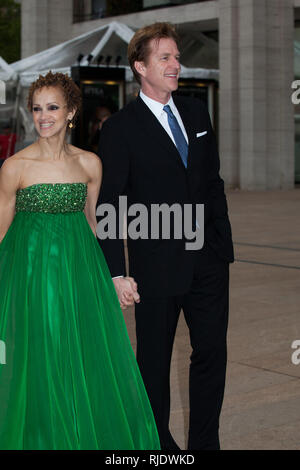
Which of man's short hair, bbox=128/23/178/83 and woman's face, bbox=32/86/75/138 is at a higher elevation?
man's short hair, bbox=128/23/178/83

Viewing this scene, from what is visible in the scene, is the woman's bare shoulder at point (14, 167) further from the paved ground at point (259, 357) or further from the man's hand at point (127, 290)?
the paved ground at point (259, 357)

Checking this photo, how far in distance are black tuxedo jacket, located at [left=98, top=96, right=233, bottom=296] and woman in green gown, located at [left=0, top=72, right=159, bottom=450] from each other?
0.12 m

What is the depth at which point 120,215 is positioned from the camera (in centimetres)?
345

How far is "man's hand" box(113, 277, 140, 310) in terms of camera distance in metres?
3.40

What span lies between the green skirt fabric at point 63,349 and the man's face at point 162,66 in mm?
646

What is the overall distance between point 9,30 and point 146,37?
169 ft

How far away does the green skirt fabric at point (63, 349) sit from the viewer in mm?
3199

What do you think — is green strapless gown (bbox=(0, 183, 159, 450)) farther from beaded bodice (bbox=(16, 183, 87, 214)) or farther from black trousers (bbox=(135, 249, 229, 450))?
black trousers (bbox=(135, 249, 229, 450))

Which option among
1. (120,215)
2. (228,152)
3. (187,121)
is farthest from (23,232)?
(228,152)

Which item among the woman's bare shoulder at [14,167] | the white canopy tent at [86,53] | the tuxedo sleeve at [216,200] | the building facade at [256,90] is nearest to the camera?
the woman's bare shoulder at [14,167]

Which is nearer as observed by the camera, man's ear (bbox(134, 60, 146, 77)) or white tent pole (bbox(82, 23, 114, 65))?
man's ear (bbox(134, 60, 146, 77))

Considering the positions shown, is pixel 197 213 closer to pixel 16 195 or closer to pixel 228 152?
pixel 16 195

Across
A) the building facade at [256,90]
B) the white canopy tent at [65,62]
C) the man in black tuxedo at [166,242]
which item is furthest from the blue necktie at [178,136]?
the building facade at [256,90]

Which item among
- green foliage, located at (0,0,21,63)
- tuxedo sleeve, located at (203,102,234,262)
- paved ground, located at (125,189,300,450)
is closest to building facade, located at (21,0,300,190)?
paved ground, located at (125,189,300,450)
